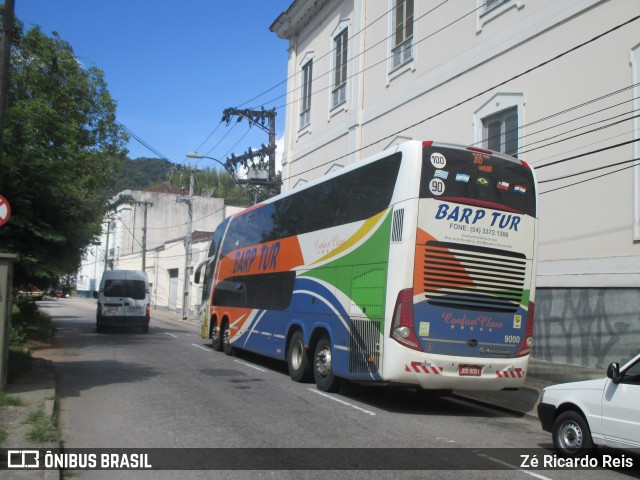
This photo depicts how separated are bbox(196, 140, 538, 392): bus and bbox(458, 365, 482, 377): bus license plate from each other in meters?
0.02

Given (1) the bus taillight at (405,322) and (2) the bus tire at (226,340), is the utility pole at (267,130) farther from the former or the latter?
(1) the bus taillight at (405,322)

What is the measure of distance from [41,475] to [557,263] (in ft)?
33.3

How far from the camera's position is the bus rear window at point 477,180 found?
30.7 feet

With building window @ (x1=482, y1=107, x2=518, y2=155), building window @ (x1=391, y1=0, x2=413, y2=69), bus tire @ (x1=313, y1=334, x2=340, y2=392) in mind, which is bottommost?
bus tire @ (x1=313, y1=334, x2=340, y2=392)

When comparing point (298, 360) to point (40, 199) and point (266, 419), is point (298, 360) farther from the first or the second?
point (40, 199)

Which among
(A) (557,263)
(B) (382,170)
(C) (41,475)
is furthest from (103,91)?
(C) (41,475)

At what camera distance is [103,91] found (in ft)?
74.8

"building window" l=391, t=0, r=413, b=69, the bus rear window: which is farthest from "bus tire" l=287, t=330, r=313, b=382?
"building window" l=391, t=0, r=413, b=69

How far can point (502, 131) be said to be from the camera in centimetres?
1423

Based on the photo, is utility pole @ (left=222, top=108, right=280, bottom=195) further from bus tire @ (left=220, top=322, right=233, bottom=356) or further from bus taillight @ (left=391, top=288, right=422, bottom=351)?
bus taillight @ (left=391, top=288, right=422, bottom=351)

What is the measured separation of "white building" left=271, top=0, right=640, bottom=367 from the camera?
1103cm

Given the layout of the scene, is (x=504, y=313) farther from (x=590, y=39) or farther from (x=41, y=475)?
(x=41, y=475)

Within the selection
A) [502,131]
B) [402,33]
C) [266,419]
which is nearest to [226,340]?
[266,419]

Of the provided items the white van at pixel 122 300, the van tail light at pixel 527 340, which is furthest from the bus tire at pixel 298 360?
the white van at pixel 122 300
